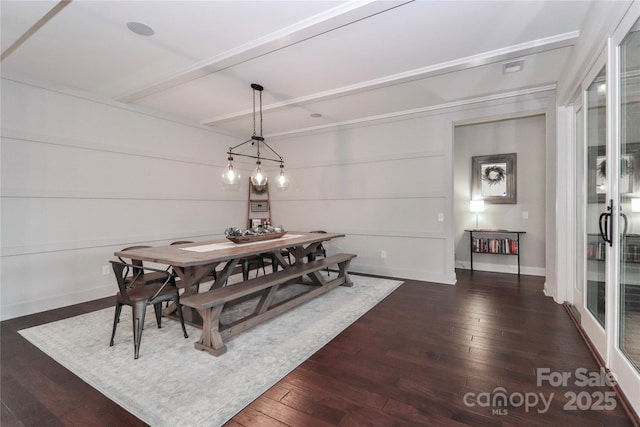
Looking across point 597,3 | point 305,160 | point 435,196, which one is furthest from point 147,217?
point 597,3

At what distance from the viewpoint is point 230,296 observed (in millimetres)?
2570

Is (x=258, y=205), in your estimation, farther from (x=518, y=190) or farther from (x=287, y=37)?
(x=518, y=190)

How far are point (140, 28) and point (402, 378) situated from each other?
3355 mm

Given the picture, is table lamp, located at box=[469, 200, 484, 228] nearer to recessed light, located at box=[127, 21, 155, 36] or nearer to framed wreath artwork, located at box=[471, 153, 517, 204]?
framed wreath artwork, located at box=[471, 153, 517, 204]

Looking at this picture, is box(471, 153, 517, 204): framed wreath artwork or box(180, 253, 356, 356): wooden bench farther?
box(471, 153, 517, 204): framed wreath artwork

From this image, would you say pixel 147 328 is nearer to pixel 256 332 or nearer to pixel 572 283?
pixel 256 332

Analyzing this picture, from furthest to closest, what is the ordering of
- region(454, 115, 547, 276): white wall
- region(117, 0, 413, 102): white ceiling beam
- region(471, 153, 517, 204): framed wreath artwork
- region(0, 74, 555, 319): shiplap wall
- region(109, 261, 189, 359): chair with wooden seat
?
region(471, 153, 517, 204): framed wreath artwork, region(454, 115, 547, 276): white wall, region(0, 74, 555, 319): shiplap wall, region(109, 261, 189, 359): chair with wooden seat, region(117, 0, 413, 102): white ceiling beam

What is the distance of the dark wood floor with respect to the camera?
1.69 metres

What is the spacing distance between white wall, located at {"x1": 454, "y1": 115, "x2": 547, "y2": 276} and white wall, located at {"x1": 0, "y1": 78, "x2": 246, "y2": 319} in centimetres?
470

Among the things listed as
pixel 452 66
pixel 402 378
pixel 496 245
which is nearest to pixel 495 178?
pixel 496 245

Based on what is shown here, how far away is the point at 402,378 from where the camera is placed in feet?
6.75

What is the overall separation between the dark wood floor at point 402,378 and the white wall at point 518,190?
1.85m

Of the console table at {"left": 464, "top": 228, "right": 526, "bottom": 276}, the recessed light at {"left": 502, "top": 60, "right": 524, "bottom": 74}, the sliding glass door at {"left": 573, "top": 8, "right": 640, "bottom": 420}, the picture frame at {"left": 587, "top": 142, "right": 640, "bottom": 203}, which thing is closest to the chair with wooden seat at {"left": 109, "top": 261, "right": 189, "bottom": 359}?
the sliding glass door at {"left": 573, "top": 8, "right": 640, "bottom": 420}

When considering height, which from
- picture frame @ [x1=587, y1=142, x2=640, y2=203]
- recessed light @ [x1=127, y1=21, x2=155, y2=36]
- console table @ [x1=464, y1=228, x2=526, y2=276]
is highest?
recessed light @ [x1=127, y1=21, x2=155, y2=36]
